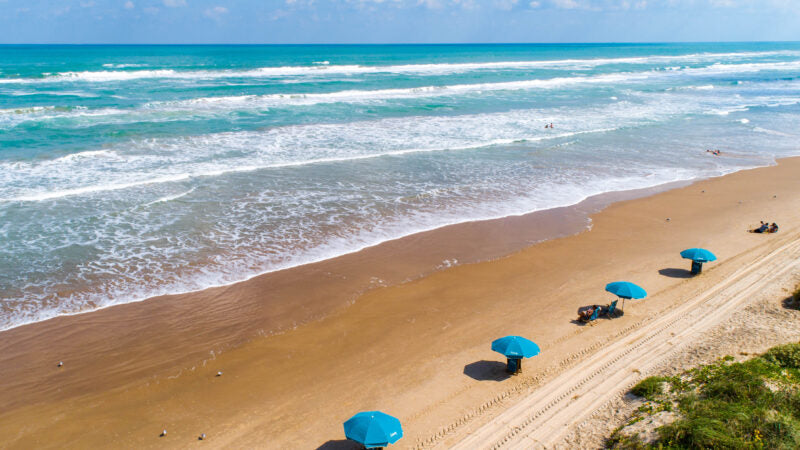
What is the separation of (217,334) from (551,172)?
18146 millimetres

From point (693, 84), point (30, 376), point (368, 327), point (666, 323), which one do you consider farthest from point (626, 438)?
point (693, 84)

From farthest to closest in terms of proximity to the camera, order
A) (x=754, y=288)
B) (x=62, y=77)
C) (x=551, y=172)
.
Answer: (x=62, y=77), (x=551, y=172), (x=754, y=288)

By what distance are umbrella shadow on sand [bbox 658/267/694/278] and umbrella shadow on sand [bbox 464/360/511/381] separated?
22.7 ft

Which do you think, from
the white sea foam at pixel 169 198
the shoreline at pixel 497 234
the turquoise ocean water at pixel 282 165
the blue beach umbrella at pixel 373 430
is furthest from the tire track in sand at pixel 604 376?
the white sea foam at pixel 169 198

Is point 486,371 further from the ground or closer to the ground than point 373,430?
closer to the ground

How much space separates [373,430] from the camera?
8.10 meters

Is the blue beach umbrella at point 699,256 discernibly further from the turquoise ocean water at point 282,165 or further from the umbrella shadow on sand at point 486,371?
the umbrella shadow on sand at point 486,371

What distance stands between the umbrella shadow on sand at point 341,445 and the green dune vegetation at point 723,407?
4.16m

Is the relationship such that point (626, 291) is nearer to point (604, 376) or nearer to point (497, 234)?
point (604, 376)

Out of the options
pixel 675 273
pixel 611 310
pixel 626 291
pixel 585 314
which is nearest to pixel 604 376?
pixel 585 314

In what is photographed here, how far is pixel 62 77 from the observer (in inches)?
2462

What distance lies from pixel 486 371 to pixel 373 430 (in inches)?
130

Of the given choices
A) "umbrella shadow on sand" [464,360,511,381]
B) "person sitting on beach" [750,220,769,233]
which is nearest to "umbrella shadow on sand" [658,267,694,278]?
"person sitting on beach" [750,220,769,233]

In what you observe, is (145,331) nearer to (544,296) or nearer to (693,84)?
(544,296)
